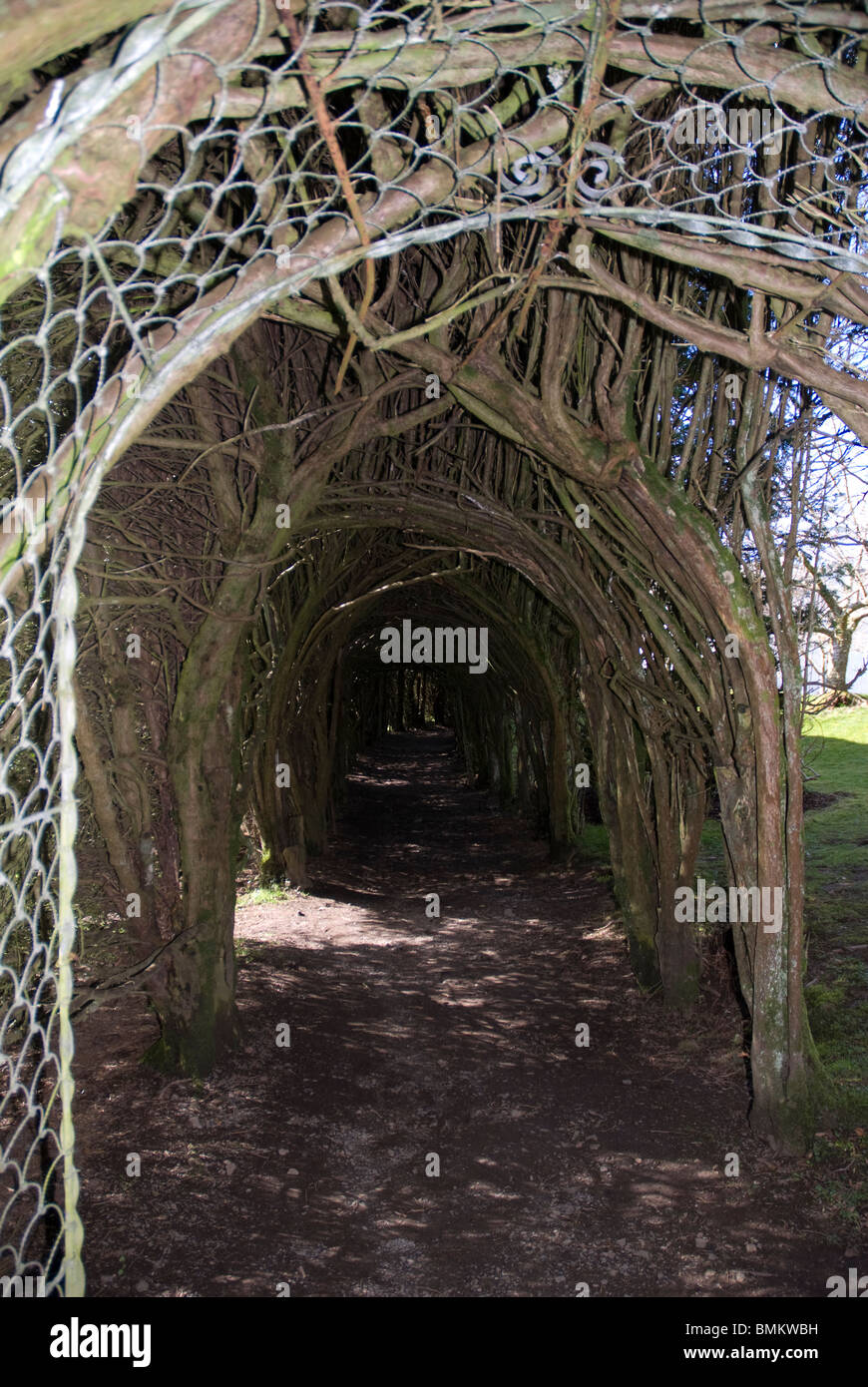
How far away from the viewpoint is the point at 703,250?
2.52 metres

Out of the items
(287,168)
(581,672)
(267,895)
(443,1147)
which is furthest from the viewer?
(267,895)

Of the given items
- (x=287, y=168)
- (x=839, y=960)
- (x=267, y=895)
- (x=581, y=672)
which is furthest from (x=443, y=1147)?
(x=267, y=895)

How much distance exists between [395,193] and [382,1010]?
16.9ft

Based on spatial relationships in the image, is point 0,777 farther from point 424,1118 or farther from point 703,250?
point 424,1118

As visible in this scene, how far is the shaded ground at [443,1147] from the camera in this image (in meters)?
3.38

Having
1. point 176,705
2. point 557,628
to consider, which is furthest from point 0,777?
point 557,628

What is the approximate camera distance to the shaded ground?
11.1ft

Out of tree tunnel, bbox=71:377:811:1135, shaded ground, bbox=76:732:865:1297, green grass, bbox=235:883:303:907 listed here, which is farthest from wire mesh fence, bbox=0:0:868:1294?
green grass, bbox=235:883:303:907

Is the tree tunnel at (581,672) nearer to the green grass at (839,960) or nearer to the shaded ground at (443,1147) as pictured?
Result: the green grass at (839,960)

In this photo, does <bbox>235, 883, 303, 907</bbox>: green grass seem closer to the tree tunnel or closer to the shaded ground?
the shaded ground

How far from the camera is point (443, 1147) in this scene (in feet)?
14.3

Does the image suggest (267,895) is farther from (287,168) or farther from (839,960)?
(287,168)

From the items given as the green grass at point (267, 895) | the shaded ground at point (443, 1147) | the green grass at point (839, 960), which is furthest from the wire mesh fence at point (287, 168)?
the green grass at point (267, 895)

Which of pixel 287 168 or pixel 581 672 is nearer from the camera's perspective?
pixel 287 168
